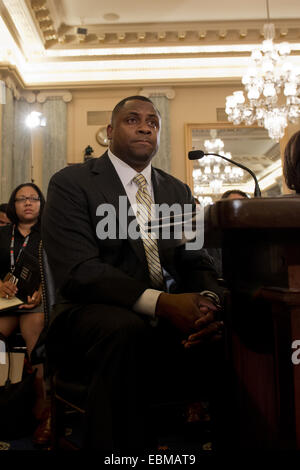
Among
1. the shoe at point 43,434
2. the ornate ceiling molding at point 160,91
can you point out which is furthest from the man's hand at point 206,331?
the ornate ceiling molding at point 160,91

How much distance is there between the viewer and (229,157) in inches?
294

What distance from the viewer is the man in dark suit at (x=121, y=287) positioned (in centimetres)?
112

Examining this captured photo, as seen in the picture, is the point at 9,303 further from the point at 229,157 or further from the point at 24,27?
the point at 229,157

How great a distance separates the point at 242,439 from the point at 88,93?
6709mm

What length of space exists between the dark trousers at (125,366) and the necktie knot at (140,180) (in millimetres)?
555

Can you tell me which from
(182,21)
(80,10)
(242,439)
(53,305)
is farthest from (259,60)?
(242,439)

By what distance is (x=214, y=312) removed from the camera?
1.15m

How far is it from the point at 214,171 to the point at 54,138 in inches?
113

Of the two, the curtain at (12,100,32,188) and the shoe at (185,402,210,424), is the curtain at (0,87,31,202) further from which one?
the shoe at (185,402,210,424)

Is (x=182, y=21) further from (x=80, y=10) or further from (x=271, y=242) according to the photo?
(x=271, y=242)

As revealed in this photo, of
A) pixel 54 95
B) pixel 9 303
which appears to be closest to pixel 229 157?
pixel 54 95

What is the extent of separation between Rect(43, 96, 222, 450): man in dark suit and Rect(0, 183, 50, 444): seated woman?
3.13 ft

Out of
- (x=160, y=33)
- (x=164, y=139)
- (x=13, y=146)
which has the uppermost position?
(x=160, y=33)

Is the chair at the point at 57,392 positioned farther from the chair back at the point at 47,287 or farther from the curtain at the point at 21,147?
the curtain at the point at 21,147
